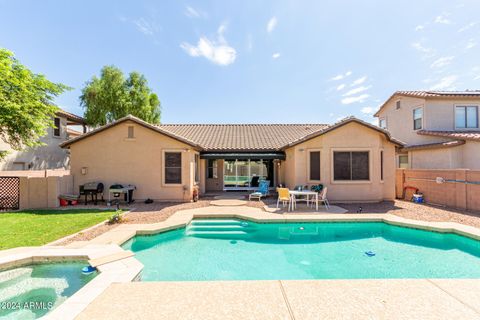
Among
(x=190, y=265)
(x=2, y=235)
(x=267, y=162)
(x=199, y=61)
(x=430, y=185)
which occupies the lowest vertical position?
(x=190, y=265)

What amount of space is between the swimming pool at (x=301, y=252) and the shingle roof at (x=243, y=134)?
29.1 ft

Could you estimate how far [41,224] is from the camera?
12484 millimetres

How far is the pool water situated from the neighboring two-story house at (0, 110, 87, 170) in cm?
2185

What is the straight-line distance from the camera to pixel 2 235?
35.0 ft

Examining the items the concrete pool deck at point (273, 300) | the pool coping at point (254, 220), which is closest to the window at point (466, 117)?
the pool coping at point (254, 220)

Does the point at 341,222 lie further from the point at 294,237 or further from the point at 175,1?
the point at 175,1

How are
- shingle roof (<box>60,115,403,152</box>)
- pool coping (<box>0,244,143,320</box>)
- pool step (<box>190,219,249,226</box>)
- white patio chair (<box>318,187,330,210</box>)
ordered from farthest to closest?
shingle roof (<box>60,115,403,152</box>), white patio chair (<box>318,187,330,210</box>), pool step (<box>190,219,249,226</box>), pool coping (<box>0,244,143,320</box>)

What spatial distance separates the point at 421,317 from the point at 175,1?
25074 millimetres

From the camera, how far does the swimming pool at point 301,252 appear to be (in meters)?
8.52

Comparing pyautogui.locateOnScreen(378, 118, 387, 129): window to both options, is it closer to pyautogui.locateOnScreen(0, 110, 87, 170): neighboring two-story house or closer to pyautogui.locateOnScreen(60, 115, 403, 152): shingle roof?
pyautogui.locateOnScreen(60, 115, 403, 152): shingle roof

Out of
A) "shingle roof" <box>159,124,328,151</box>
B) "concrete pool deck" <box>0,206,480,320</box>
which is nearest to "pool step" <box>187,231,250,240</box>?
"concrete pool deck" <box>0,206,480,320</box>

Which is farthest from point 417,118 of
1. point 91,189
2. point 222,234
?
point 91,189

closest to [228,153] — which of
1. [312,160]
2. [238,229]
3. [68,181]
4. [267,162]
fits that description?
[267,162]

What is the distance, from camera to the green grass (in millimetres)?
10047
